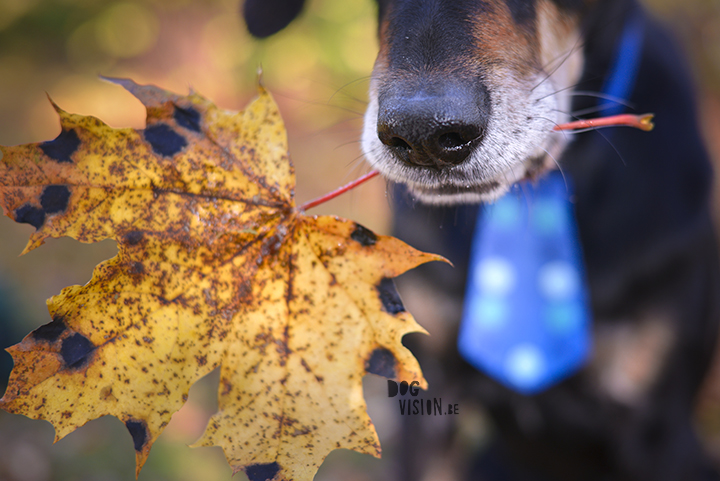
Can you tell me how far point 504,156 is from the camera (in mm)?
986

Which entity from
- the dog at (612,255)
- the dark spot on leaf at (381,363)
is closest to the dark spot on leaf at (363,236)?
the dark spot on leaf at (381,363)

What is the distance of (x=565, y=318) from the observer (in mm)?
1762

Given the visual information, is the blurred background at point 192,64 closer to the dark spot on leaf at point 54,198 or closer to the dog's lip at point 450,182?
the dog's lip at point 450,182

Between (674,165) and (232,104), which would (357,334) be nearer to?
(674,165)

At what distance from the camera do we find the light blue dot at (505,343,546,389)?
1.76m

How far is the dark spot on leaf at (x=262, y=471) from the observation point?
2.21ft

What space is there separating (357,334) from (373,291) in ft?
0.21

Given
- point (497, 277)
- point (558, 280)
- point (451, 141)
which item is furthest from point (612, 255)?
point (451, 141)

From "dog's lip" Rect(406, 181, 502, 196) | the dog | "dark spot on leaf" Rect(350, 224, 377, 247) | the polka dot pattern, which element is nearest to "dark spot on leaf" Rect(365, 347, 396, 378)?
"dark spot on leaf" Rect(350, 224, 377, 247)

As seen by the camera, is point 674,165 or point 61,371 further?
point 674,165

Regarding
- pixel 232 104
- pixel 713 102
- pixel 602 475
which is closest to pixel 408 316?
pixel 602 475

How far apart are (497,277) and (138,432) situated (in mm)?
1345

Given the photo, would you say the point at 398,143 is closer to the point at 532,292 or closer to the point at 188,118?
the point at 188,118

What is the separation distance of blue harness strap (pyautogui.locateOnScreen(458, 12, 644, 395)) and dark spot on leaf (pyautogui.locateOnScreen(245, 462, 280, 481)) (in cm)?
122
